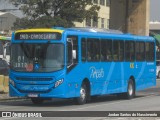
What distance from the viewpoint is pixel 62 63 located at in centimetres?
2072

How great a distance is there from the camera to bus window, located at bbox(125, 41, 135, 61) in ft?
85.3

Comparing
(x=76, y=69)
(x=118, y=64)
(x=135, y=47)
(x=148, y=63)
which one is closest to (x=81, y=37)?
(x=76, y=69)

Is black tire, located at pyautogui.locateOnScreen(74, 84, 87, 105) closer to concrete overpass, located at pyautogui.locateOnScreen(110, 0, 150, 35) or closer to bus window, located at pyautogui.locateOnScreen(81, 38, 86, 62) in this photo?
bus window, located at pyautogui.locateOnScreen(81, 38, 86, 62)

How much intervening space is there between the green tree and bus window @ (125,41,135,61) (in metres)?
23.5

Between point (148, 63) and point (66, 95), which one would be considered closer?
point (66, 95)

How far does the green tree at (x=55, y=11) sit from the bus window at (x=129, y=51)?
77.0 feet

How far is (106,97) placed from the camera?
27.8m

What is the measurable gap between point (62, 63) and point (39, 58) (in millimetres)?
884

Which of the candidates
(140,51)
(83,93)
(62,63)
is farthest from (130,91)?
(62,63)

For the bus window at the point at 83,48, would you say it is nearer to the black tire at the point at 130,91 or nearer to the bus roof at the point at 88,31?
the bus roof at the point at 88,31

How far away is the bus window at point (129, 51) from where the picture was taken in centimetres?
2598

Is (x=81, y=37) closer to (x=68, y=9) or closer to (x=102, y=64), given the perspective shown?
(x=102, y=64)

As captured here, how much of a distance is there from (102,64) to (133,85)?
3651mm

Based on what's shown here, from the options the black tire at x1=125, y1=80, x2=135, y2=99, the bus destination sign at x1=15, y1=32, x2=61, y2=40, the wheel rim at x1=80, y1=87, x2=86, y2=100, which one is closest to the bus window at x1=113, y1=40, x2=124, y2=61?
the black tire at x1=125, y1=80, x2=135, y2=99
